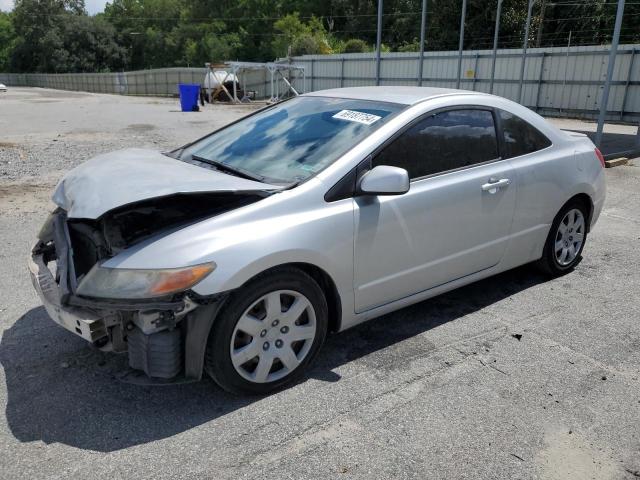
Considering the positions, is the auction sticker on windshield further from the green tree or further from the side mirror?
the green tree

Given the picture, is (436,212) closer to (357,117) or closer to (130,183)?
(357,117)

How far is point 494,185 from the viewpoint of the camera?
380 centimetres

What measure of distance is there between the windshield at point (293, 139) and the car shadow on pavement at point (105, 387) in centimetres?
120

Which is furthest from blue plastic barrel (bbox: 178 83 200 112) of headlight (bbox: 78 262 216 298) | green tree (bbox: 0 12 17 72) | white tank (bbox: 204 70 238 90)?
green tree (bbox: 0 12 17 72)

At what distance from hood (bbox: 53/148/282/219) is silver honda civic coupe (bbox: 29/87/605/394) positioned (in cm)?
1

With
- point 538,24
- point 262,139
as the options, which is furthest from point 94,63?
point 262,139

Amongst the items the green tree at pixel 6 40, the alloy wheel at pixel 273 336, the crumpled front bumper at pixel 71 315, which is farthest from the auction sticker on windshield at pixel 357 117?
the green tree at pixel 6 40

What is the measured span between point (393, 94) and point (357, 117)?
0.49 metres

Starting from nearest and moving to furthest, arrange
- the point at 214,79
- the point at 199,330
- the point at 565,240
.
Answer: the point at 199,330 → the point at 565,240 → the point at 214,79

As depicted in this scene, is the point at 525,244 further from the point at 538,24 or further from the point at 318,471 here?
the point at 538,24

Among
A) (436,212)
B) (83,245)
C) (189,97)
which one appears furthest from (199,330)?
(189,97)

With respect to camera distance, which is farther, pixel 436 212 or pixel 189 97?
pixel 189 97

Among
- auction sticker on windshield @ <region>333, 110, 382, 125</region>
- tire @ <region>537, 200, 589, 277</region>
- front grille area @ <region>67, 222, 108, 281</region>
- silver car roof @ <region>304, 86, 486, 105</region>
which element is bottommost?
tire @ <region>537, 200, 589, 277</region>

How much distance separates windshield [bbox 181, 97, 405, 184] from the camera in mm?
3285
